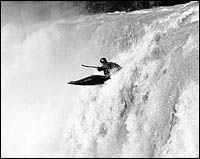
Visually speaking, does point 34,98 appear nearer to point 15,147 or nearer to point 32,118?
point 32,118

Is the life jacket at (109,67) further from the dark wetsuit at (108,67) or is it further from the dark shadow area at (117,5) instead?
the dark shadow area at (117,5)

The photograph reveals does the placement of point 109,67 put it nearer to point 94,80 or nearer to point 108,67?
point 108,67

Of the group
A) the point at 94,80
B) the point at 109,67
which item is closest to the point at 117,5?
the point at 94,80

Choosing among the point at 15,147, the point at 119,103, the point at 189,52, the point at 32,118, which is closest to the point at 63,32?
the point at 32,118

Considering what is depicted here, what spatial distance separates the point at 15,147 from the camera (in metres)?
16.0

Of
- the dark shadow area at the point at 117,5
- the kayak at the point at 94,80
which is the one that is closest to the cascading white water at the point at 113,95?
the kayak at the point at 94,80

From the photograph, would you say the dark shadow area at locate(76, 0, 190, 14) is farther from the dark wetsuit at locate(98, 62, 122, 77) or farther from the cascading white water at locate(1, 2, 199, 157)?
the dark wetsuit at locate(98, 62, 122, 77)

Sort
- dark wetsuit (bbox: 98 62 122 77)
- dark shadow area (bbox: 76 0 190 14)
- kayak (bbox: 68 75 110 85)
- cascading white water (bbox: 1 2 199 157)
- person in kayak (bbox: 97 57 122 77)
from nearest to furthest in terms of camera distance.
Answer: cascading white water (bbox: 1 2 199 157)
person in kayak (bbox: 97 57 122 77)
dark wetsuit (bbox: 98 62 122 77)
kayak (bbox: 68 75 110 85)
dark shadow area (bbox: 76 0 190 14)

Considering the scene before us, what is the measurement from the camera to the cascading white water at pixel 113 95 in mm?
11469

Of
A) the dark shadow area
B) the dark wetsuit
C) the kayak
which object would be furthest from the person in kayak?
the dark shadow area

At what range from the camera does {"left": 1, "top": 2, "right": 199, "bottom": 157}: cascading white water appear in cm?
1147

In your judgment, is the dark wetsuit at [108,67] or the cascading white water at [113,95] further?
the dark wetsuit at [108,67]

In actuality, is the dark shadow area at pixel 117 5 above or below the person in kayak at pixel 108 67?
above

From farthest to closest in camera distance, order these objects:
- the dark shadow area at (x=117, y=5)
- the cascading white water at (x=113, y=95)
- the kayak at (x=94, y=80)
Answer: the dark shadow area at (x=117, y=5) → the kayak at (x=94, y=80) → the cascading white water at (x=113, y=95)
